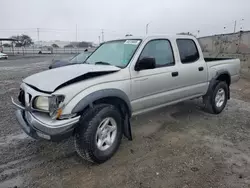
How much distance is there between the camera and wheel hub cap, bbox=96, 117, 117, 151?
3.25 m

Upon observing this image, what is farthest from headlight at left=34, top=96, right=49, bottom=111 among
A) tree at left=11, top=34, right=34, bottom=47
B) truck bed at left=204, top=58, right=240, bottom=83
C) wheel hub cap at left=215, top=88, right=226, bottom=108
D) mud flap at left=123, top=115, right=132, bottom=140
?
tree at left=11, top=34, right=34, bottom=47

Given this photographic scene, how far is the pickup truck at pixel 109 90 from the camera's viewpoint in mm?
2891

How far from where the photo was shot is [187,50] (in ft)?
15.5

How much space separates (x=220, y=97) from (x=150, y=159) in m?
3.18

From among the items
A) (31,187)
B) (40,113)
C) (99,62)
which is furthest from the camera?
(99,62)

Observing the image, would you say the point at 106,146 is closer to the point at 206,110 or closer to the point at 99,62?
the point at 99,62

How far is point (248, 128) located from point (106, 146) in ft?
10.5

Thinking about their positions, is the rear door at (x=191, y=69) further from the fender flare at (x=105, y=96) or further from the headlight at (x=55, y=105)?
the headlight at (x=55, y=105)

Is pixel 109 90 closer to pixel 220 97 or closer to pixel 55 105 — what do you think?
pixel 55 105

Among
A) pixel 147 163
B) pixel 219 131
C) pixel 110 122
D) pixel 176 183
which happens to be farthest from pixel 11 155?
pixel 219 131

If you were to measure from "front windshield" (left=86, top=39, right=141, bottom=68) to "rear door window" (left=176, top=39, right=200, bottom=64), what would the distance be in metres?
1.10

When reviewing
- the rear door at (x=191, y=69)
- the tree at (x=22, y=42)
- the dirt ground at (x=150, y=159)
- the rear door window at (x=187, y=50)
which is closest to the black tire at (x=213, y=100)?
the rear door at (x=191, y=69)

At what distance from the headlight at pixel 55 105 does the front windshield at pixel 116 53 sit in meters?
1.25

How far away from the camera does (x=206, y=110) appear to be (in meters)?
5.73
